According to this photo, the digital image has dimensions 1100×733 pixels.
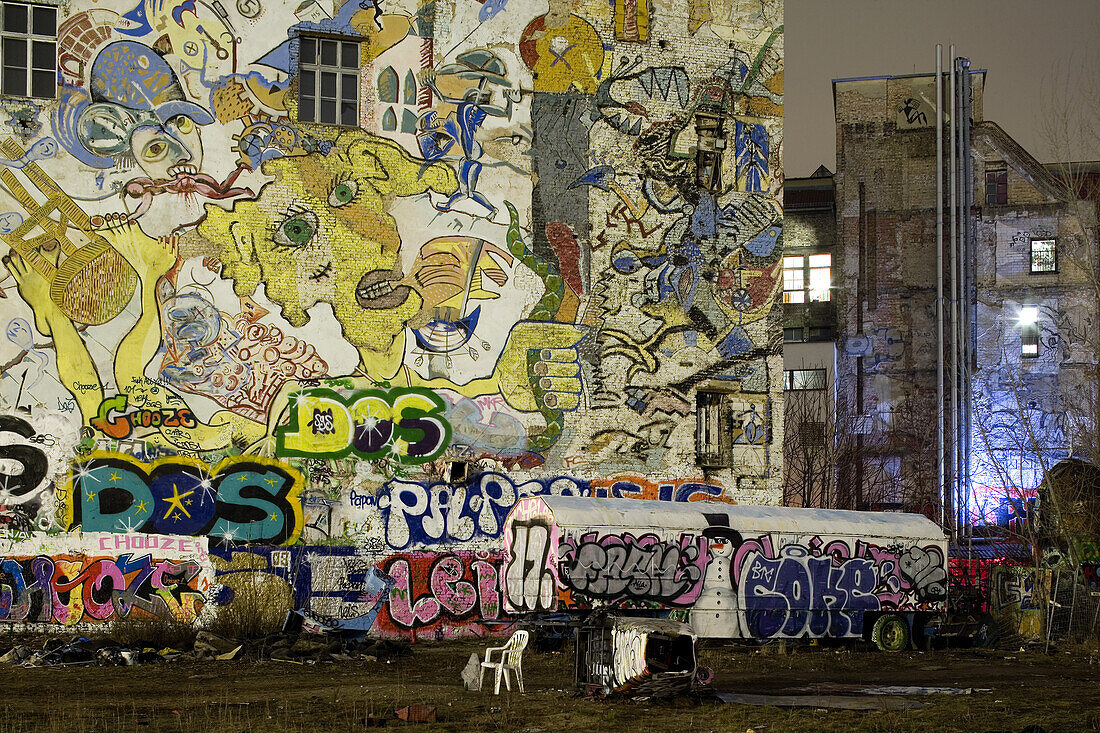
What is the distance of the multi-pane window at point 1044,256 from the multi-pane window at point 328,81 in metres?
23.0

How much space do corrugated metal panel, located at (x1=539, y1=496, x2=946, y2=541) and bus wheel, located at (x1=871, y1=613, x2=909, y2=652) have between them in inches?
56.8

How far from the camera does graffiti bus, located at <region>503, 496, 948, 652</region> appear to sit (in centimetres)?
1892

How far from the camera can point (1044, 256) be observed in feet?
122

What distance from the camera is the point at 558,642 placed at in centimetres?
1994

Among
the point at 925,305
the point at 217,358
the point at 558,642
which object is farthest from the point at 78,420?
the point at 925,305

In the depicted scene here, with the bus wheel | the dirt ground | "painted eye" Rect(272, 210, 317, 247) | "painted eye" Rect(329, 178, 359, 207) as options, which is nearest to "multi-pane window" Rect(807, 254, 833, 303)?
the bus wheel

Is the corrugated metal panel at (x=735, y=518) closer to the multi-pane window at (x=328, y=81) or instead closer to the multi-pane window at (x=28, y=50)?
the multi-pane window at (x=328, y=81)

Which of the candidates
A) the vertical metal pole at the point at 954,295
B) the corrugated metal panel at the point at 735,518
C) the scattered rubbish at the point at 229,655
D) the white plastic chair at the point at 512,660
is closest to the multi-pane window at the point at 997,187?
the vertical metal pole at the point at 954,295

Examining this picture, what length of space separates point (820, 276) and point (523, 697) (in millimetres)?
28291

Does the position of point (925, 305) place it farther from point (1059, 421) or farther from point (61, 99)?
point (61, 99)

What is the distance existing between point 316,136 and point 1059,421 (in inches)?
930

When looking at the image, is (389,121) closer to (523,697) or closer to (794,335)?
(523,697)

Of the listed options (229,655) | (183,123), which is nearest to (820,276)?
(183,123)

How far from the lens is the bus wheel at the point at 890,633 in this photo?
2098 centimetres
